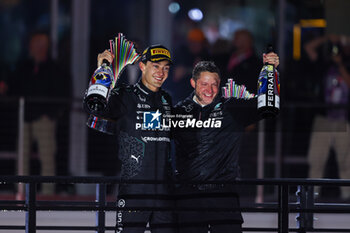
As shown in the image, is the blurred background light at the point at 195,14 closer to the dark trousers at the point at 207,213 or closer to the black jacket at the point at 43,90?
the black jacket at the point at 43,90

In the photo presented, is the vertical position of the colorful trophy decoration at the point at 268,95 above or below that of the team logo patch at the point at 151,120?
above

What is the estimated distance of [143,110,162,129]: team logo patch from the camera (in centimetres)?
329

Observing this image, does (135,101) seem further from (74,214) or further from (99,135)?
(99,135)

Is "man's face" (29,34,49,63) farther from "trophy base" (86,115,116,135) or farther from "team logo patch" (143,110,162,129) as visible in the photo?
"team logo patch" (143,110,162,129)

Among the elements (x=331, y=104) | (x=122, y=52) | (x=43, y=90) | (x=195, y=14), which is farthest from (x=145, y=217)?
(x=195, y=14)

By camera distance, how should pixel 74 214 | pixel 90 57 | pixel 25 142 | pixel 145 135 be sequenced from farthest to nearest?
1. pixel 90 57
2. pixel 25 142
3. pixel 74 214
4. pixel 145 135

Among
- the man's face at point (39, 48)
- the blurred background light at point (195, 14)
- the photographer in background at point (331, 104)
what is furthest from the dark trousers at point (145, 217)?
the blurred background light at point (195, 14)

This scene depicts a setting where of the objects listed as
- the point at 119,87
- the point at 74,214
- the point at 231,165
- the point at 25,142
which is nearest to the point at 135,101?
the point at 119,87

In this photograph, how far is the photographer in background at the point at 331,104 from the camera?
7133 mm

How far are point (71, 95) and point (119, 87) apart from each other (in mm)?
4305

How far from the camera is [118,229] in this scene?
3385 mm

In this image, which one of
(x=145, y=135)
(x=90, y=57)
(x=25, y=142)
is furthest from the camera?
(x=90, y=57)

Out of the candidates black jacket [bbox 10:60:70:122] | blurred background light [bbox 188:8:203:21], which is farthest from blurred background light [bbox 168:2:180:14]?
black jacket [bbox 10:60:70:122]

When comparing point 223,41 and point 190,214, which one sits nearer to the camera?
point 190,214
